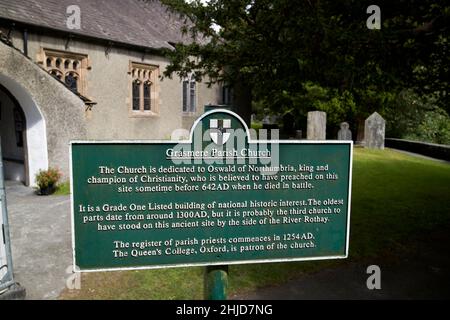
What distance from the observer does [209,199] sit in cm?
354

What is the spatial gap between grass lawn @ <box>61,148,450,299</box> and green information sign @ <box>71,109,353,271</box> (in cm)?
201

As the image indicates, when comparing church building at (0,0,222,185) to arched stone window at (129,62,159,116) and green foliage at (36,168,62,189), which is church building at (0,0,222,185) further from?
green foliage at (36,168,62,189)

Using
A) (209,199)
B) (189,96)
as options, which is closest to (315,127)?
(209,199)

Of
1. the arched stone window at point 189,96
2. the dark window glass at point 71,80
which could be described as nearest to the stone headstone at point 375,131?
the arched stone window at point 189,96

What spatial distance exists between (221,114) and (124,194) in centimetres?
111

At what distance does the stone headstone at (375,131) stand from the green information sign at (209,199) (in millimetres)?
20077

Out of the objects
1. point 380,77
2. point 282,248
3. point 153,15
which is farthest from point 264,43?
point 153,15

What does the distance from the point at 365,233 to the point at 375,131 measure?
15937 mm

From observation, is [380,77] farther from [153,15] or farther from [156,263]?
[153,15]

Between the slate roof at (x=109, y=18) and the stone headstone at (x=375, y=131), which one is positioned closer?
the slate roof at (x=109, y=18)

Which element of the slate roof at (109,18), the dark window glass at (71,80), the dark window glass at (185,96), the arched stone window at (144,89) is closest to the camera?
the slate roof at (109,18)

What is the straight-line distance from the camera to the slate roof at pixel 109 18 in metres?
13.6

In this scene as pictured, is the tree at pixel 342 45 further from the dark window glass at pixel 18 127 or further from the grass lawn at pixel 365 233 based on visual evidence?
the dark window glass at pixel 18 127

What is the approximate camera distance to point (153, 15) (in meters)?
24.1
